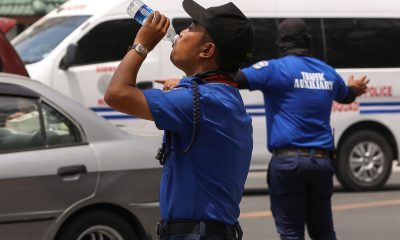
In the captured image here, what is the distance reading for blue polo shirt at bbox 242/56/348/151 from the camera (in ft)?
19.8

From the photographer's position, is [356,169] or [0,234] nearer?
[0,234]

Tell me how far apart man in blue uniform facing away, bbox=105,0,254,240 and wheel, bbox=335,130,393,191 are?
886cm

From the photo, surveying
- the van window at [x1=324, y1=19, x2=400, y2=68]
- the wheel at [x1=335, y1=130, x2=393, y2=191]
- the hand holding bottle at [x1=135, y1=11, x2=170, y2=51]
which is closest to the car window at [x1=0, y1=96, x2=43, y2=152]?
the hand holding bottle at [x1=135, y1=11, x2=170, y2=51]

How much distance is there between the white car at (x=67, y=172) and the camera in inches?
231

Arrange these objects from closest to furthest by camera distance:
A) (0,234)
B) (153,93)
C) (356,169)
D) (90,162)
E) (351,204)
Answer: (153,93), (0,234), (90,162), (351,204), (356,169)

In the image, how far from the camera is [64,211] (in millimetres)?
5953

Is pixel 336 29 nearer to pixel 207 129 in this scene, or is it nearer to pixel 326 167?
pixel 326 167

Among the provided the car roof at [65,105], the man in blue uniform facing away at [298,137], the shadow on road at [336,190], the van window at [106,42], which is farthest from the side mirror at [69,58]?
the man in blue uniform facing away at [298,137]

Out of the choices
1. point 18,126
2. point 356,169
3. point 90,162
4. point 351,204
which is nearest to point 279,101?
point 90,162

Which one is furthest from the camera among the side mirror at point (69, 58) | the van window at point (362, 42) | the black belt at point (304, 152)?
the van window at point (362, 42)

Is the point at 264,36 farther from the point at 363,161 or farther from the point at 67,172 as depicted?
the point at 67,172

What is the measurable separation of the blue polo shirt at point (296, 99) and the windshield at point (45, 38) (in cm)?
560

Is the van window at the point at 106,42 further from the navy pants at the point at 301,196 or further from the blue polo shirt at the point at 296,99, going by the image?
the navy pants at the point at 301,196

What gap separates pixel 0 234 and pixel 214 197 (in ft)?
8.87
